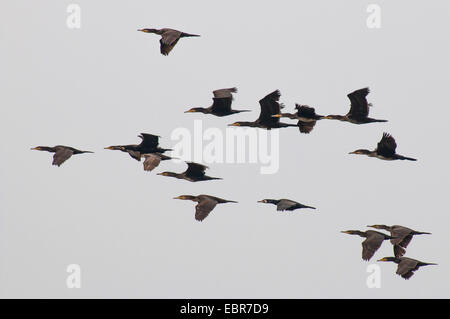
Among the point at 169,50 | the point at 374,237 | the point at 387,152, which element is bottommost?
the point at 374,237

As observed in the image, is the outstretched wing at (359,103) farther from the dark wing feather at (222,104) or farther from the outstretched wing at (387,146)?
the dark wing feather at (222,104)

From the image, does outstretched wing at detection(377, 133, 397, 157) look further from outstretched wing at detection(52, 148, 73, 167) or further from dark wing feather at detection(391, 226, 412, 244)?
outstretched wing at detection(52, 148, 73, 167)

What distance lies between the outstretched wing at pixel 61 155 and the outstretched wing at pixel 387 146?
1030 centimetres

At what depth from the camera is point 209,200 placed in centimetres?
4366

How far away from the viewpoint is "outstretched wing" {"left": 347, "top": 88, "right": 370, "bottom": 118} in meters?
43.0

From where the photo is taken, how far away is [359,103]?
43.3 metres

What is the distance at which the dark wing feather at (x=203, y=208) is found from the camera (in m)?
42.2

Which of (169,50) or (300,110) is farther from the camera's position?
(300,110)

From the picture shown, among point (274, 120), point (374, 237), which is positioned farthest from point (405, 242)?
point (274, 120)

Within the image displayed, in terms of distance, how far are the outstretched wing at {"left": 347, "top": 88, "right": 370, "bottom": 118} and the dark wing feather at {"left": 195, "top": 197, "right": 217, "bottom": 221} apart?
17.4 ft

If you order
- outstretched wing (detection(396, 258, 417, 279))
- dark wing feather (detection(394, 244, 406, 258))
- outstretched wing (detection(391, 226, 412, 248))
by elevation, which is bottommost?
outstretched wing (detection(396, 258, 417, 279))

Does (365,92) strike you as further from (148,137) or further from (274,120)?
(148,137)

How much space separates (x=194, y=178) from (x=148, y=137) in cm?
222

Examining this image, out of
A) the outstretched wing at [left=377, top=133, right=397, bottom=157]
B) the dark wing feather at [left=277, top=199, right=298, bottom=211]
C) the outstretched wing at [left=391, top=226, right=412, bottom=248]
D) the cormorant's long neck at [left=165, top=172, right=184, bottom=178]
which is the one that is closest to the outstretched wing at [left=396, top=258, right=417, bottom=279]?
the outstretched wing at [left=391, top=226, right=412, bottom=248]
